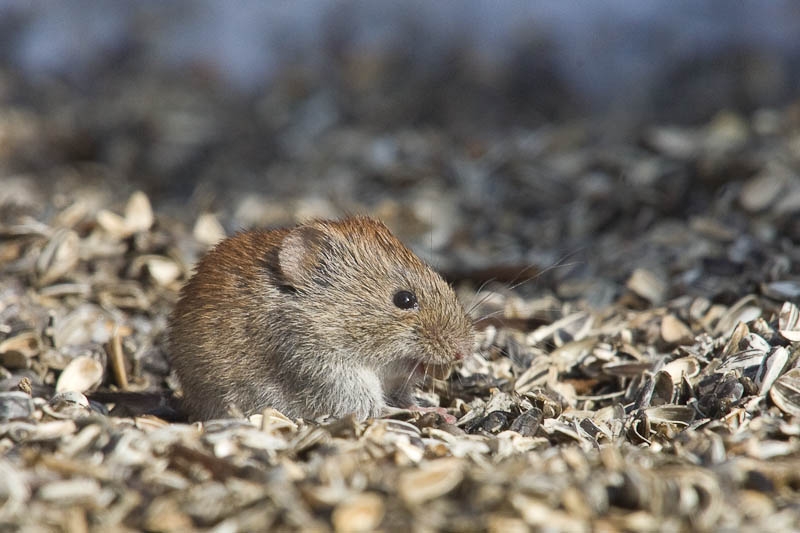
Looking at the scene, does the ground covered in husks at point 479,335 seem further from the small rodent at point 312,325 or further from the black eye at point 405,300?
the black eye at point 405,300

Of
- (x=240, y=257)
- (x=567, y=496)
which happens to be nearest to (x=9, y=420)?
(x=240, y=257)

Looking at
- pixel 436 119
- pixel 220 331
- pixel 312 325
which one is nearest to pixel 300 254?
pixel 312 325

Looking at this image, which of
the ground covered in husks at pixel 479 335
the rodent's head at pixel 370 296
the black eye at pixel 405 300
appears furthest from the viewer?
the black eye at pixel 405 300

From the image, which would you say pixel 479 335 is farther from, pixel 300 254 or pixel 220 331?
pixel 220 331

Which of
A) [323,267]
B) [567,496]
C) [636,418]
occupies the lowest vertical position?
[636,418]

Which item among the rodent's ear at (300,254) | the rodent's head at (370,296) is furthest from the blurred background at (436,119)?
the rodent's ear at (300,254)

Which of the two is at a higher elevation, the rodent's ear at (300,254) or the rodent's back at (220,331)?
the rodent's ear at (300,254)

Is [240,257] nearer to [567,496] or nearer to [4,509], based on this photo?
[4,509]

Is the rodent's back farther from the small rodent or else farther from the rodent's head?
the rodent's head
